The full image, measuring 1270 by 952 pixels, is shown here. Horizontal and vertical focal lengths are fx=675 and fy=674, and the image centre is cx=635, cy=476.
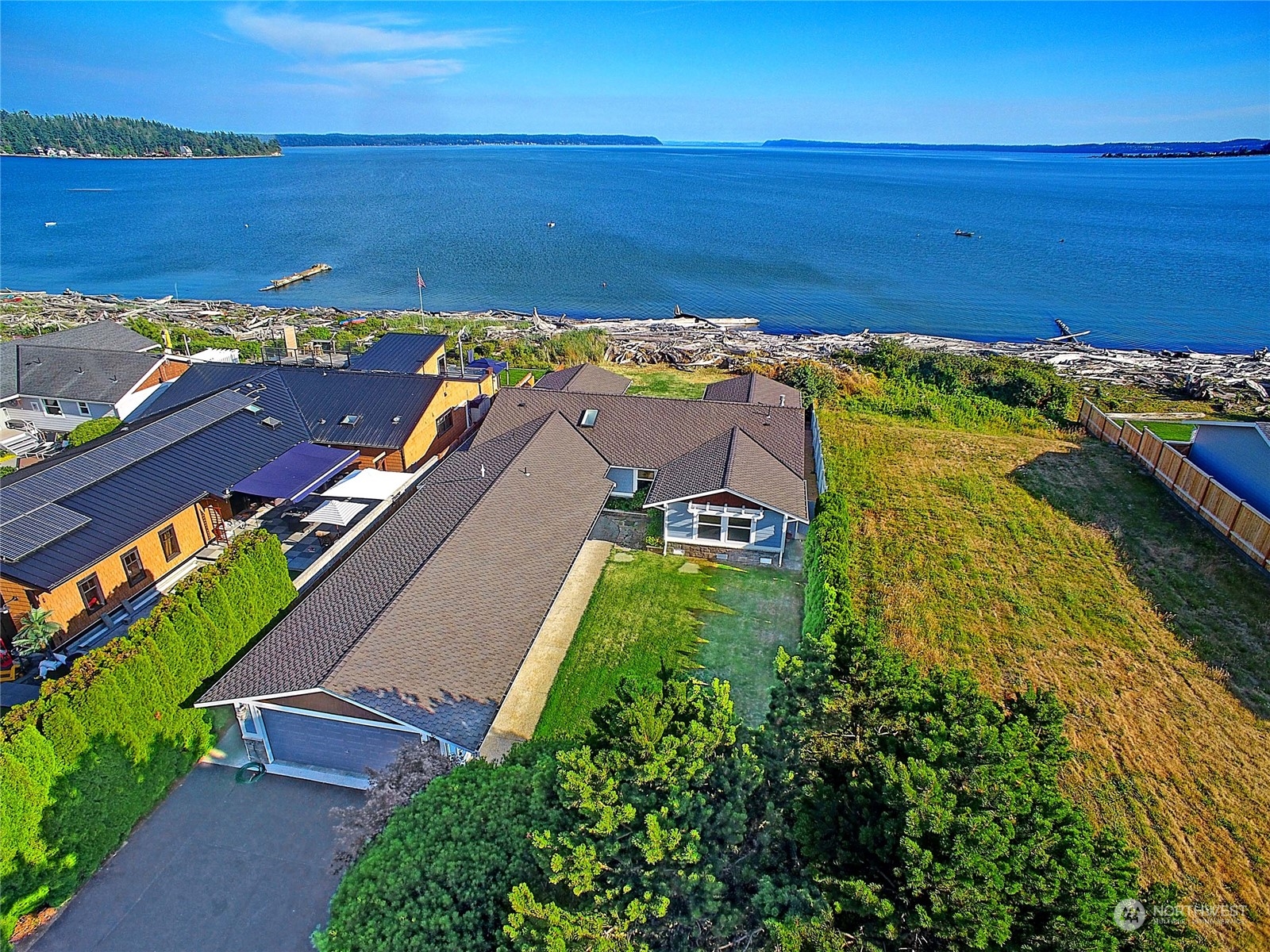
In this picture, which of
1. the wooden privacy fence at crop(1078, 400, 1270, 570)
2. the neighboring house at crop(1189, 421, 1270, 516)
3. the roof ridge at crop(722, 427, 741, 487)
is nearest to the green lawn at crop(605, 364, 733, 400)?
the roof ridge at crop(722, 427, 741, 487)

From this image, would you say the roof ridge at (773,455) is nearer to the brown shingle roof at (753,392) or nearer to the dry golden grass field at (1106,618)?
the dry golden grass field at (1106,618)

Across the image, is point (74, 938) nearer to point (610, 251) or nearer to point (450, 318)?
point (450, 318)

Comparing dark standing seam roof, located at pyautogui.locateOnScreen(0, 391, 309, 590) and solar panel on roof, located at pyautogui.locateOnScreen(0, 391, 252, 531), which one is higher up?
solar panel on roof, located at pyautogui.locateOnScreen(0, 391, 252, 531)

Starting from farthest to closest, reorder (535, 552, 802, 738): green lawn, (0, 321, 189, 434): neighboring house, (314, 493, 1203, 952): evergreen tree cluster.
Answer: (0, 321, 189, 434): neighboring house
(535, 552, 802, 738): green lawn
(314, 493, 1203, 952): evergreen tree cluster

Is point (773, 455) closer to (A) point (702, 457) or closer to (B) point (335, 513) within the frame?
(A) point (702, 457)

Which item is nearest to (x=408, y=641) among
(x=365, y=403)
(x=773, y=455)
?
(x=773, y=455)

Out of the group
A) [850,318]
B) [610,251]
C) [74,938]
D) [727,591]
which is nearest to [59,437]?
[74,938]
